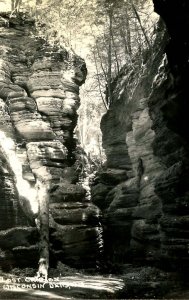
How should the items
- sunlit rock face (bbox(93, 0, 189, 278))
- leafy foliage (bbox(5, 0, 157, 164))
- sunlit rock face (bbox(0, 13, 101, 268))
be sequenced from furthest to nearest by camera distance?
leafy foliage (bbox(5, 0, 157, 164)) < sunlit rock face (bbox(0, 13, 101, 268)) < sunlit rock face (bbox(93, 0, 189, 278))

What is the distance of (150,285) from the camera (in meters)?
10.0

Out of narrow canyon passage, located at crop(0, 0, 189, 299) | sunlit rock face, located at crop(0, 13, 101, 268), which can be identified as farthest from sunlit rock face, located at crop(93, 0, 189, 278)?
sunlit rock face, located at crop(0, 13, 101, 268)

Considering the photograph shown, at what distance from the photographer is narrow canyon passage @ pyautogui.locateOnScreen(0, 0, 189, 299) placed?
11.3m

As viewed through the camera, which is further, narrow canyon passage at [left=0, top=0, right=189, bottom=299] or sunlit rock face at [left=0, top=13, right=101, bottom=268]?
sunlit rock face at [left=0, top=13, right=101, bottom=268]

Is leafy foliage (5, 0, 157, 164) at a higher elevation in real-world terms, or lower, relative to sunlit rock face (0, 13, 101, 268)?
higher

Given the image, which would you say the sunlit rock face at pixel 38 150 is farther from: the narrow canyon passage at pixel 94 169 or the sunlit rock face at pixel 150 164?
the sunlit rock face at pixel 150 164

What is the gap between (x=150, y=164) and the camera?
54.3ft

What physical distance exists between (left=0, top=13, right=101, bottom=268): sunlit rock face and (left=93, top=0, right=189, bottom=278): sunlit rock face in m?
1.89

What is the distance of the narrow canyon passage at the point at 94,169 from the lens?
11.3 meters

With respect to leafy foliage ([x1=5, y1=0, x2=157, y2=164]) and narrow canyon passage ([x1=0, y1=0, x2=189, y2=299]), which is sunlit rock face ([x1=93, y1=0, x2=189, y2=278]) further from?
leafy foliage ([x1=5, y1=0, x2=157, y2=164])

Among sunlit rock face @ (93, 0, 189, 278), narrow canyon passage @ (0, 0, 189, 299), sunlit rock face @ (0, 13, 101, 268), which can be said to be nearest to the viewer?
narrow canyon passage @ (0, 0, 189, 299)

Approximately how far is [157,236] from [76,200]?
15.4 ft

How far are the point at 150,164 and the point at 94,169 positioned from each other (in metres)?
9.42

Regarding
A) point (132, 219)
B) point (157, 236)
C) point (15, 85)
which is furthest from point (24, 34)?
point (157, 236)
